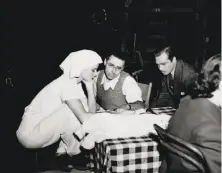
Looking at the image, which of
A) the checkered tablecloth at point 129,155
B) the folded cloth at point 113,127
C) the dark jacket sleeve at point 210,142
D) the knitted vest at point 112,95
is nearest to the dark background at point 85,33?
the knitted vest at point 112,95

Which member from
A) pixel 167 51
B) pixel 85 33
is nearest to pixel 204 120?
pixel 167 51

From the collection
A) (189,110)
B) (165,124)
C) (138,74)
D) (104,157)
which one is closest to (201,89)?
(189,110)

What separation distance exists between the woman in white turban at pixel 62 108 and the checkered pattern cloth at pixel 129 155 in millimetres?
757

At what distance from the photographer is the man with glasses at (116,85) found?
3.55 meters

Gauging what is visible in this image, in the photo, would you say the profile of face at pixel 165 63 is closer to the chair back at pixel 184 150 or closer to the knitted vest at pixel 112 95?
the knitted vest at pixel 112 95

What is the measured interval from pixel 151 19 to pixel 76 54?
4246 mm

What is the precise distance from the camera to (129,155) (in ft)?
7.00

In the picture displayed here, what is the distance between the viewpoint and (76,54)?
320 centimetres

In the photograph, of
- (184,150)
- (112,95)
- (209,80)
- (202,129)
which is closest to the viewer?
(202,129)

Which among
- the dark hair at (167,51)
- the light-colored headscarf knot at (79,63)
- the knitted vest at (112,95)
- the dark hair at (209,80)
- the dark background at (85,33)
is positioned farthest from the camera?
the dark background at (85,33)

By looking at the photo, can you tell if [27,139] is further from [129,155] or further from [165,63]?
[165,63]

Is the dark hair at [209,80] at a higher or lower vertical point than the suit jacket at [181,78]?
higher

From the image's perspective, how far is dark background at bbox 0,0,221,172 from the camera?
6.20 meters

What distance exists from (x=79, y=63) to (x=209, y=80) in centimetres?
149
